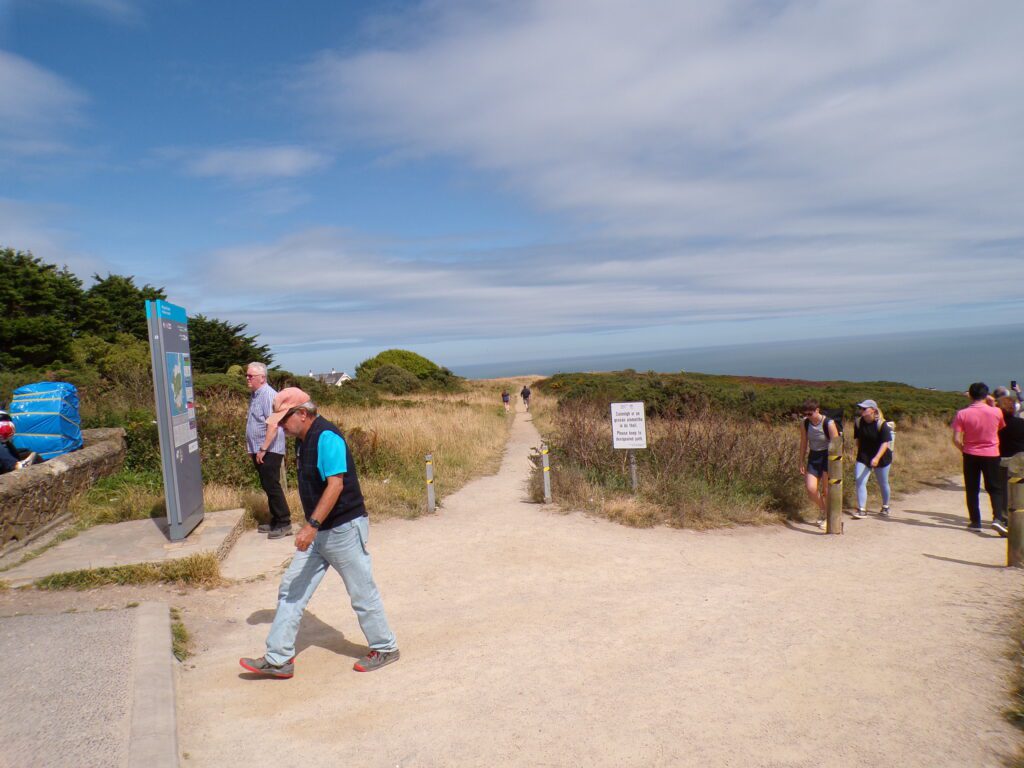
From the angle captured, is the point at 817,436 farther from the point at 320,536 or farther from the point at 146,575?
the point at 146,575

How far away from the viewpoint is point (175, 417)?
7602 mm

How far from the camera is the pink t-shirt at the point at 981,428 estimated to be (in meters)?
8.64

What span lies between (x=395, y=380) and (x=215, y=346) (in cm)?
1090

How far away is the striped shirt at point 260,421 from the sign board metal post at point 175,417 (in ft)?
2.51

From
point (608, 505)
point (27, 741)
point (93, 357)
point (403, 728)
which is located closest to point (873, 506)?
point (608, 505)

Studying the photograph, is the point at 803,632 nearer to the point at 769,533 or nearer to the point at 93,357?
A: the point at 769,533

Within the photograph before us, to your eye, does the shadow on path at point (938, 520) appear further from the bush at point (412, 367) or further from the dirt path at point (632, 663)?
the bush at point (412, 367)

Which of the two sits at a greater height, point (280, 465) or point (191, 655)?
point (280, 465)

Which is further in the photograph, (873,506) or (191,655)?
(873,506)

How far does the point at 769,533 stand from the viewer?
9117 millimetres

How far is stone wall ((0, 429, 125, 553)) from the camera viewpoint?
746cm

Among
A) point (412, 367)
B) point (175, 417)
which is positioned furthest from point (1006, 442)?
point (412, 367)

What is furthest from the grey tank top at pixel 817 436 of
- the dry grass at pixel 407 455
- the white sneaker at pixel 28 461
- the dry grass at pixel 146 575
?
the white sneaker at pixel 28 461

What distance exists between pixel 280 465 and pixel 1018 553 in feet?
26.8
